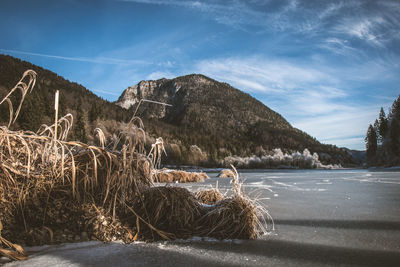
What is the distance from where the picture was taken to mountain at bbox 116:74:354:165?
85.9 m

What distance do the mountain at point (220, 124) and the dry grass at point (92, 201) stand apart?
64.6 m

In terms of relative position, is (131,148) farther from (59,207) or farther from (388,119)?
(388,119)

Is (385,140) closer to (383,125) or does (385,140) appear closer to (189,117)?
(383,125)

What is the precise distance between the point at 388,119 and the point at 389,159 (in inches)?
678

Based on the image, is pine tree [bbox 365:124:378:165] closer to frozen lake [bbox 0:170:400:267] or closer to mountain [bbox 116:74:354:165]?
mountain [bbox 116:74:354:165]

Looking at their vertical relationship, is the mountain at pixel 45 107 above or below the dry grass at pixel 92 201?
above

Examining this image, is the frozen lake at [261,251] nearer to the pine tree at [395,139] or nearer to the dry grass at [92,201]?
the dry grass at [92,201]

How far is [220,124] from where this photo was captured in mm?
117000

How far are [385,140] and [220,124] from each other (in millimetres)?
71153

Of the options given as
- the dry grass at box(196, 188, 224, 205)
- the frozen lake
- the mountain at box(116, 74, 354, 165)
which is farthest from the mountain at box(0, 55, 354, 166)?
the frozen lake

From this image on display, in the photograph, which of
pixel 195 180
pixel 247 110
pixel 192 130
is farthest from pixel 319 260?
pixel 247 110

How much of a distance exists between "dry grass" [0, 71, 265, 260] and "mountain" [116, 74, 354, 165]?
2543 inches

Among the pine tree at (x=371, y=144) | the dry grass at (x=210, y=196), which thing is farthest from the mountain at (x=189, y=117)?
the dry grass at (x=210, y=196)

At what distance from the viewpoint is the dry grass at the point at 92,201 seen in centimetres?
155
